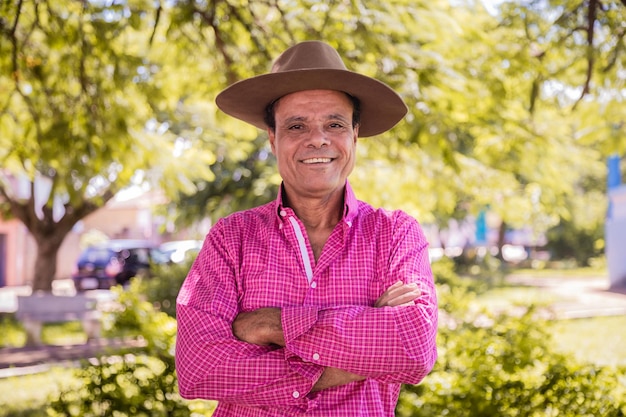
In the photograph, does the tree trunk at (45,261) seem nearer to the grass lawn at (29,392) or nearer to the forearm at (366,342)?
the grass lawn at (29,392)

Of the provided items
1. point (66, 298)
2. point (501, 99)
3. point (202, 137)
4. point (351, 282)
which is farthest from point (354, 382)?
point (202, 137)

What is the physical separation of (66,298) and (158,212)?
920cm

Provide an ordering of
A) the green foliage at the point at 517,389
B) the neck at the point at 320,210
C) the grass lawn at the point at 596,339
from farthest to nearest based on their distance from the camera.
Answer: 1. the grass lawn at the point at 596,339
2. the green foliage at the point at 517,389
3. the neck at the point at 320,210

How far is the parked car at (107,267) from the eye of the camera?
23531 mm

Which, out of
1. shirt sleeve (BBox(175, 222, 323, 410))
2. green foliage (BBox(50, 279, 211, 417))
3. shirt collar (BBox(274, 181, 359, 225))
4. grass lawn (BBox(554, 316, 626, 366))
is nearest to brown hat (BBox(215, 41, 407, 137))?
shirt collar (BBox(274, 181, 359, 225))

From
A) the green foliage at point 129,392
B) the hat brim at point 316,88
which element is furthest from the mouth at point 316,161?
the green foliage at point 129,392

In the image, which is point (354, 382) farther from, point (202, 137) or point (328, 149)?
point (202, 137)

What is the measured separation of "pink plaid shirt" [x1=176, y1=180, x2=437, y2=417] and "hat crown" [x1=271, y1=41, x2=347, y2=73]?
52 cm

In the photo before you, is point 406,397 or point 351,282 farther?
point 406,397

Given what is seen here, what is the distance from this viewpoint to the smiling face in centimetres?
255

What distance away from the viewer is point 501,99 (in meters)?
5.58

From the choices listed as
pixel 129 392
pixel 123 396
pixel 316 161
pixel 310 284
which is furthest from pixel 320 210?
pixel 129 392

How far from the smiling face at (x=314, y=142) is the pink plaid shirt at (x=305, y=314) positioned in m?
0.12

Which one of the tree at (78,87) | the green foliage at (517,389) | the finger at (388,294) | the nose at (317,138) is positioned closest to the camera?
the finger at (388,294)
